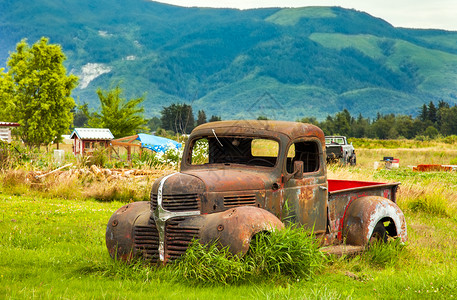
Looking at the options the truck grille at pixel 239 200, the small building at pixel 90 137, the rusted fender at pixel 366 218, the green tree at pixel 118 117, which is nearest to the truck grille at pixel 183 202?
the truck grille at pixel 239 200

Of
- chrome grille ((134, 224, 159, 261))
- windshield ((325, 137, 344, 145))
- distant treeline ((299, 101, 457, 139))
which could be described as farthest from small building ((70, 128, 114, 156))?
distant treeline ((299, 101, 457, 139))

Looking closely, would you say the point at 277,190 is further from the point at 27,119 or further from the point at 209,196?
the point at 27,119

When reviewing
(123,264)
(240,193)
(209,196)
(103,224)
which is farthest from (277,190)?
(103,224)

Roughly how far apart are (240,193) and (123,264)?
5.72 feet

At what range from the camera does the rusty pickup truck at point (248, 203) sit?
6211mm

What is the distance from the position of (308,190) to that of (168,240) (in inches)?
84.7

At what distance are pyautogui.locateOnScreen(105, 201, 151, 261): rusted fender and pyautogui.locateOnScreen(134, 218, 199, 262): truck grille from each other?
3.9 inches

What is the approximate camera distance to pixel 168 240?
20.7 ft

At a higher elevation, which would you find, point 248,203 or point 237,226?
point 248,203

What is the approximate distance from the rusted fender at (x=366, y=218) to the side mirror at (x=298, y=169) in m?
1.39

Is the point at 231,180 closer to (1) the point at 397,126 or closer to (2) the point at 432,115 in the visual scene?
(1) the point at 397,126

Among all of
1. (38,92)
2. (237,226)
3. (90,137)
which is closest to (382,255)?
(237,226)

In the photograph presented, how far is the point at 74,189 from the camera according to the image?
15859 millimetres

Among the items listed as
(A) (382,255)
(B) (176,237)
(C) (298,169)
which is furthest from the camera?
(A) (382,255)
